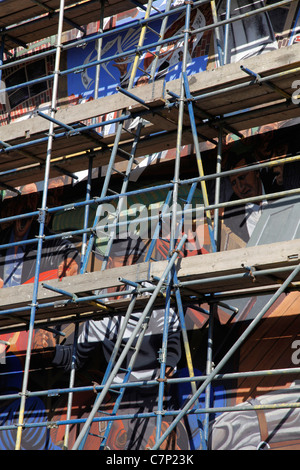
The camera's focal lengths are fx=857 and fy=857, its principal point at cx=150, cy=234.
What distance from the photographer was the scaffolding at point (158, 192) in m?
8.81

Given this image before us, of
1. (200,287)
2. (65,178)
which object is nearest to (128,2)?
(65,178)

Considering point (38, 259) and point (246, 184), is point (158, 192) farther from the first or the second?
point (38, 259)

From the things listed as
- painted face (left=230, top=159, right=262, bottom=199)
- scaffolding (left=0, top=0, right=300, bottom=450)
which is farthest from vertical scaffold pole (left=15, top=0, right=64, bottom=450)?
painted face (left=230, top=159, right=262, bottom=199)

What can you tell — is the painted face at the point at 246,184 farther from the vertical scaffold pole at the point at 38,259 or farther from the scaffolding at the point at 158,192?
the vertical scaffold pole at the point at 38,259

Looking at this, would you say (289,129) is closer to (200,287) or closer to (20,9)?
(200,287)

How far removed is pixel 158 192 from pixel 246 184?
131 cm

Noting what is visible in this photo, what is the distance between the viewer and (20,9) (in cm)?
1233

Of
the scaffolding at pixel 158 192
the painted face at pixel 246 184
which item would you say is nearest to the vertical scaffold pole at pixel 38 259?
the scaffolding at pixel 158 192

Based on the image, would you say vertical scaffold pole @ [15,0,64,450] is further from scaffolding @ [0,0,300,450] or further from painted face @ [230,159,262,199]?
painted face @ [230,159,262,199]

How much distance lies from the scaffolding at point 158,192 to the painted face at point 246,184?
20 cm

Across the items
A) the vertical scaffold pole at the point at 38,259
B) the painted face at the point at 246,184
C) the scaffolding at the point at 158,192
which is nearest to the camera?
the scaffolding at the point at 158,192

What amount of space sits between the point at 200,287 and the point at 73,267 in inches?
113

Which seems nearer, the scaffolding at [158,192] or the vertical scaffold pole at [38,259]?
the scaffolding at [158,192]

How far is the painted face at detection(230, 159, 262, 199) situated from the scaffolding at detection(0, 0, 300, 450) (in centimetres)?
20
